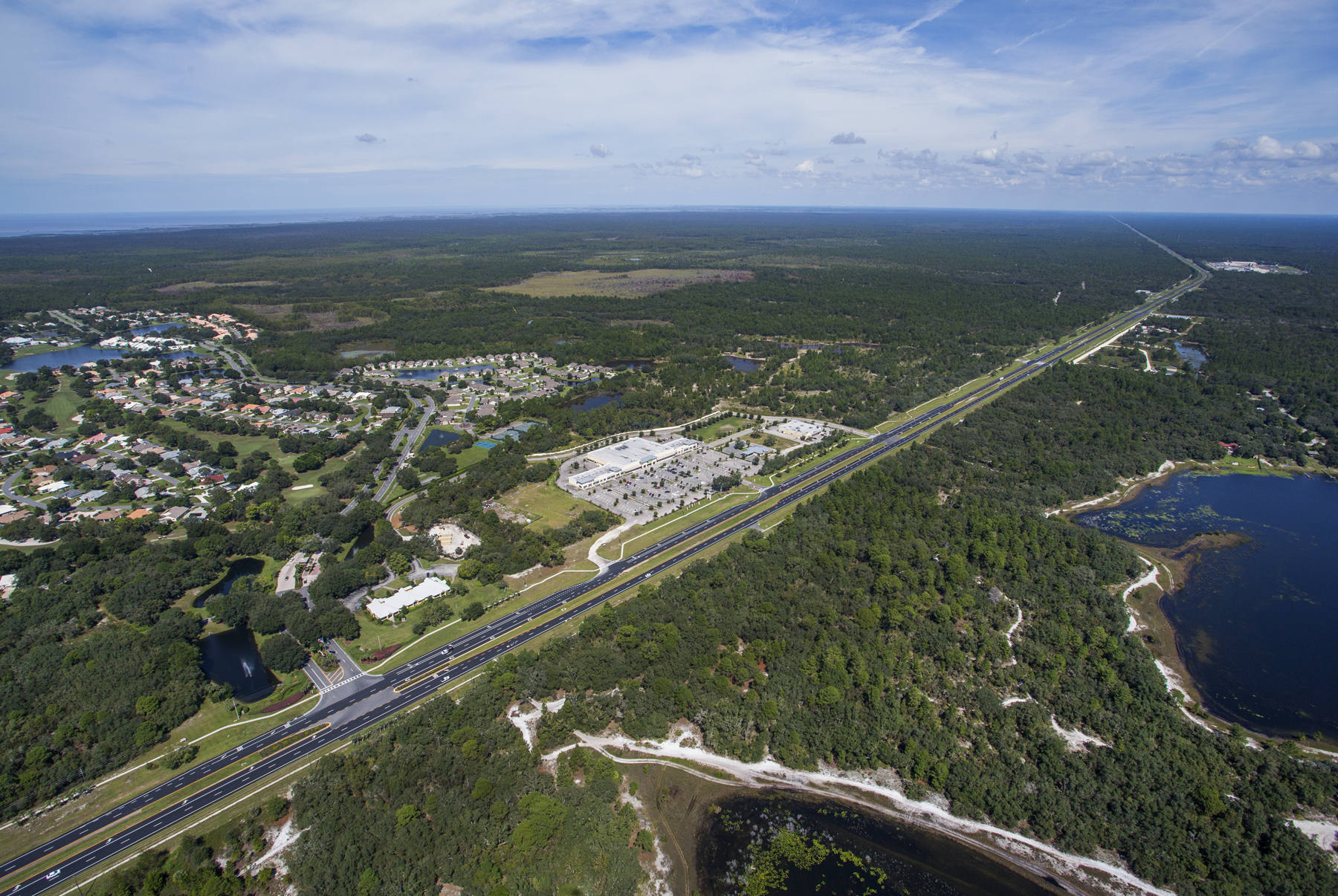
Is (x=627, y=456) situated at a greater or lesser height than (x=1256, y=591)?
greater

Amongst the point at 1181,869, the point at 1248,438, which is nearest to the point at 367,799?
the point at 1181,869

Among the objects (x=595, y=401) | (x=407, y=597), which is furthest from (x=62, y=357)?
(x=407, y=597)

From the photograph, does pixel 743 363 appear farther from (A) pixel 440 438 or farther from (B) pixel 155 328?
(B) pixel 155 328

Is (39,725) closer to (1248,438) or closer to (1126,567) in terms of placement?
(1126,567)

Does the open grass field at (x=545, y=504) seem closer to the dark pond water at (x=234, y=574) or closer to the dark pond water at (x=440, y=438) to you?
the dark pond water at (x=440, y=438)

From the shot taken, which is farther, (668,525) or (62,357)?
(62,357)

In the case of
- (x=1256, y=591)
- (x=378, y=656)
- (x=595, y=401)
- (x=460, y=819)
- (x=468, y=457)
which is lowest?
(x=1256, y=591)

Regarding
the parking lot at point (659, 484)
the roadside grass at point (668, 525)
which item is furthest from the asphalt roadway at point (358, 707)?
the parking lot at point (659, 484)
